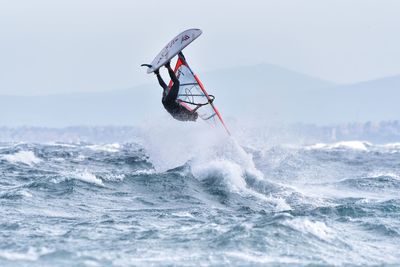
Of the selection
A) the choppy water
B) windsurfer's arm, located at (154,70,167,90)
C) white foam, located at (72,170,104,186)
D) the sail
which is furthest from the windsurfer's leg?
white foam, located at (72,170,104,186)

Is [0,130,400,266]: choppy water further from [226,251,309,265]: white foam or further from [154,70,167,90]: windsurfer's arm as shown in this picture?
[154,70,167,90]: windsurfer's arm

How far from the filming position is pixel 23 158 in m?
30.6

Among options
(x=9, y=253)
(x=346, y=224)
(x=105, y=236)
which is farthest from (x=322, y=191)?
(x=9, y=253)

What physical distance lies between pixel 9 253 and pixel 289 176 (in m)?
16.2

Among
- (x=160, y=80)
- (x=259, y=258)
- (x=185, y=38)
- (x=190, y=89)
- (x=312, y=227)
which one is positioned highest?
(x=185, y=38)

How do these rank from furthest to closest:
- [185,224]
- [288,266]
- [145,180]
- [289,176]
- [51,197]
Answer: [289,176]
[145,180]
[51,197]
[185,224]
[288,266]

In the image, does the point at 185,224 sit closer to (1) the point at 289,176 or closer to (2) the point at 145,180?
(2) the point at 145,180

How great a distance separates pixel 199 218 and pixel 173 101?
19.7ft

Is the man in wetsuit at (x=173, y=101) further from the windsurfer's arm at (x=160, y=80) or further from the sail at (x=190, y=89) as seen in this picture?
the sail at (x=190, y=89)

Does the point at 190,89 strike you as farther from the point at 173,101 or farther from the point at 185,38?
the point at 185,38

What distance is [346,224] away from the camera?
1481 centimetres

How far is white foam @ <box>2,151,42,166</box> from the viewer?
28844 millimetres

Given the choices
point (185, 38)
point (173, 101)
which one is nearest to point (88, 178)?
point (173, 101)

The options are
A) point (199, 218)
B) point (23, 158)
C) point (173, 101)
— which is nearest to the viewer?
point (199, 218)
